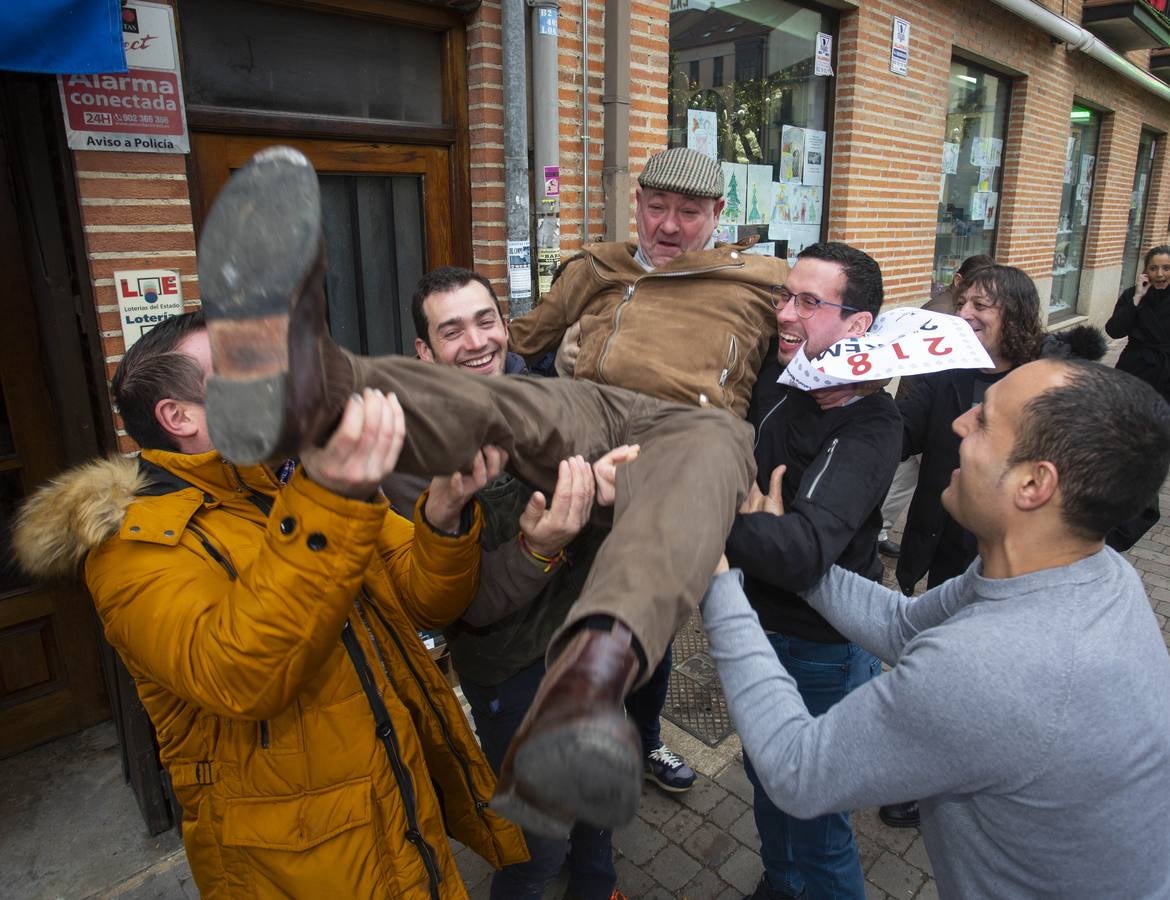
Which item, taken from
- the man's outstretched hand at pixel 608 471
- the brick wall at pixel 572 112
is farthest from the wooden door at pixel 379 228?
the man's outstretched hand at pixel 608 471

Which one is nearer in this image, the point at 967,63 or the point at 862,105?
the point at 862,105

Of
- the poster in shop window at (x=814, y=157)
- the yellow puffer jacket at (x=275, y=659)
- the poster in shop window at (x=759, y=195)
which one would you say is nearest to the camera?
the yellow puffer jacket at (x=275, y=659)

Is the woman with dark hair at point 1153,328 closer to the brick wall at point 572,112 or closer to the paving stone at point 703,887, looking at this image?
the brick wall at point 572,112

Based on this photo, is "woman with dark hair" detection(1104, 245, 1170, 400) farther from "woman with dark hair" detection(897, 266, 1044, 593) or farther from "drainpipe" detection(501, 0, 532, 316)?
"drainpipe" detection(501, 0, 532, 316)

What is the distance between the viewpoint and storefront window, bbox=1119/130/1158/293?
13711 mm

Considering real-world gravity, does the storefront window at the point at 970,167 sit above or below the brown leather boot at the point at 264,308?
above

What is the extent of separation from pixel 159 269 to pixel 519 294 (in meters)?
1.69

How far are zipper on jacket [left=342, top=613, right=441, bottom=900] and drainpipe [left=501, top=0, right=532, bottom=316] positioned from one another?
2.59 m

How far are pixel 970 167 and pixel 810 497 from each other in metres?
8.13

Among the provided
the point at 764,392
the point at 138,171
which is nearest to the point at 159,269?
the point at 138,171

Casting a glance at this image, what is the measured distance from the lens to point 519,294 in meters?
4.00

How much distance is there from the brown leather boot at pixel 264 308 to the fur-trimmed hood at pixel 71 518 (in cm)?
54

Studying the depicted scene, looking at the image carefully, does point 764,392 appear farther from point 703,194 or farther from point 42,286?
point 42,286

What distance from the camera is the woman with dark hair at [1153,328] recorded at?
5324 millimetres
